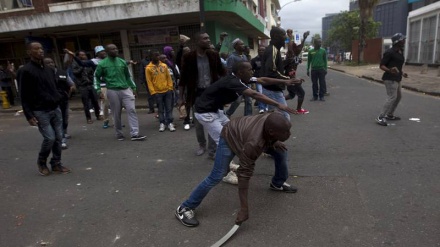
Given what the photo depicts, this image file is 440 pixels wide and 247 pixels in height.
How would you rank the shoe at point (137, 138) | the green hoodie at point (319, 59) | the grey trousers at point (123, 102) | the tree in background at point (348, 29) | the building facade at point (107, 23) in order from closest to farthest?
the grey trousers at point (123, 102) → the shoe at point (137, 138) → the green hoodie at point (319, 59) → the building facade at point (107, 23) → the tree in background at point (348, 29)

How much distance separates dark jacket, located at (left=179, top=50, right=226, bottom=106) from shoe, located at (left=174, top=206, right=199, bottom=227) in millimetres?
2346

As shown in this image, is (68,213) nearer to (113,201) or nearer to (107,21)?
(113,201)

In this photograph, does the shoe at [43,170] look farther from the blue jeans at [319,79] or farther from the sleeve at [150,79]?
the blue jeans at [319,79]

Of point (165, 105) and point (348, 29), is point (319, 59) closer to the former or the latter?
point (165, 105)

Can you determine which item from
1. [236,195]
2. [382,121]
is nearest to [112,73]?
[236,195]

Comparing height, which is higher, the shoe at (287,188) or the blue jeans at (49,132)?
the blue jeans at (49,132)

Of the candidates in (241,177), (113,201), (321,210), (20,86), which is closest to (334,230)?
(321,210)

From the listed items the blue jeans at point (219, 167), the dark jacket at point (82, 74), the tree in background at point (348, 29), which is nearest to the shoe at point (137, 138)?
the dark jacket at point (82, 74)

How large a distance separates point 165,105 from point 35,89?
9.85 feet

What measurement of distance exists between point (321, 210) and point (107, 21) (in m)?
10.1

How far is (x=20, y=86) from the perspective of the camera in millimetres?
4262

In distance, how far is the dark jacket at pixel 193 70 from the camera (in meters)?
4.97

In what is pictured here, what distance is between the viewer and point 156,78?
22.1 feet

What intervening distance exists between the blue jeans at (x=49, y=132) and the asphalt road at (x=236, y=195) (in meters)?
0.37
